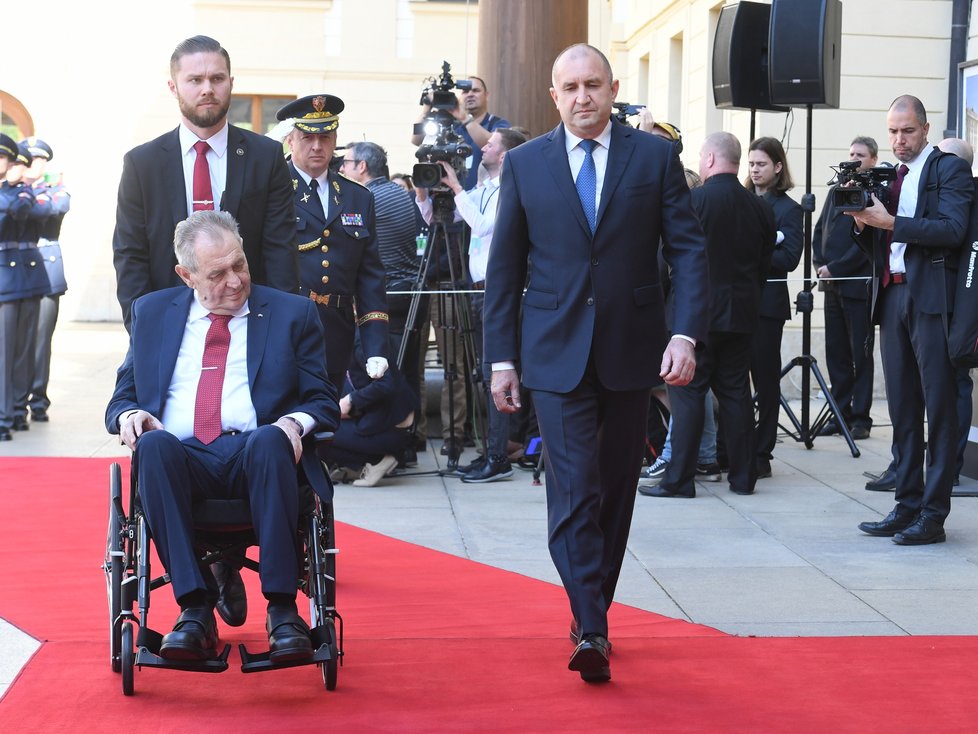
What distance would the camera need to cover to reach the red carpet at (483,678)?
12.5ft

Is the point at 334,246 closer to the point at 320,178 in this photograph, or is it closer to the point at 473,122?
the point at 320,178

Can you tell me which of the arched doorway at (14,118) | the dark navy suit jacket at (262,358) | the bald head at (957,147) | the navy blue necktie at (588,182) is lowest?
the dark navy suit jacket at (262,358)

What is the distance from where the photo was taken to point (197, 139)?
487 centimetres

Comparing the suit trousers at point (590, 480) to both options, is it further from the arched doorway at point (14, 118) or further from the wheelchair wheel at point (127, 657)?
the arched doorway at point (14, 118)

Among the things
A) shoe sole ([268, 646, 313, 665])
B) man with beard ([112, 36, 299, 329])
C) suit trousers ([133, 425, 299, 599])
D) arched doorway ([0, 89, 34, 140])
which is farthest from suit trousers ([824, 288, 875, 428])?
arched doorway ([0, 89, 34, 140])

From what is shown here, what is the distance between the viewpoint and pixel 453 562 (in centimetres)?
597

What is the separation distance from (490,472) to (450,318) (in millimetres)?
985

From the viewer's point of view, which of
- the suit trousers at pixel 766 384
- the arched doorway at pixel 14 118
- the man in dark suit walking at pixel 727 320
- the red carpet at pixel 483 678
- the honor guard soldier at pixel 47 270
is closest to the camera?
the red carpet at pixel 483 678

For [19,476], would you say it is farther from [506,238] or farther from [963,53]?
[963,53]

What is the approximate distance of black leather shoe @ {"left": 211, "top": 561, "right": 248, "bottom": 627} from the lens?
14.9 feet

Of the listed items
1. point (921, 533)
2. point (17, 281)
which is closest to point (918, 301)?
point (921, 533)

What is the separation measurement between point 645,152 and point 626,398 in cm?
74

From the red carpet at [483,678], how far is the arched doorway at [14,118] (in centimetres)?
1553

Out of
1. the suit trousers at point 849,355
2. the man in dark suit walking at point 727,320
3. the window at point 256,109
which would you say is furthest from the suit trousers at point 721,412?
the window at point 256,109
